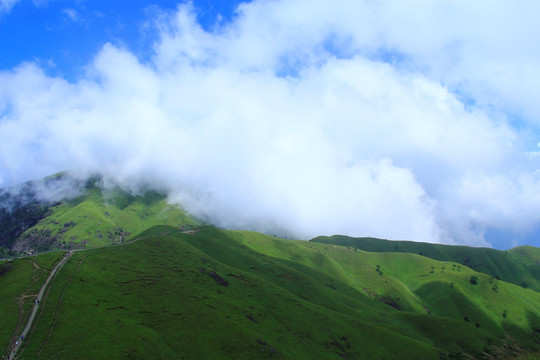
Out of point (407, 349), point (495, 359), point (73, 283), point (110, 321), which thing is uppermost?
point (495, 359)

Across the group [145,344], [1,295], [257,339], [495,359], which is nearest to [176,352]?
[145,344]

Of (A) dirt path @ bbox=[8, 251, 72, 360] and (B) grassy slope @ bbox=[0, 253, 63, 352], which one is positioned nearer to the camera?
(A) dirt path @ bbox=[8, 251, 72, 360]

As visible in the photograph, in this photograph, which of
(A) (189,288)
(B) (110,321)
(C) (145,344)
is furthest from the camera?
(A) (189,288)

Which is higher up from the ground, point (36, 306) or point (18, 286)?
point (18, 286)

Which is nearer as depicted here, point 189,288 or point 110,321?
point 110,321

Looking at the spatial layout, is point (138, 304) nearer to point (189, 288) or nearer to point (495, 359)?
point (189, 288)

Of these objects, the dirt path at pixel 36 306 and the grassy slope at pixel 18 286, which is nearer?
the dirt path at pixel 36 306

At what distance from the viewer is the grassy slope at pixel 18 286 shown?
122 m

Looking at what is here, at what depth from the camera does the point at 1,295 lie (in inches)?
5551

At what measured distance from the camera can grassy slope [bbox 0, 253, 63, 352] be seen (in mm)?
122012

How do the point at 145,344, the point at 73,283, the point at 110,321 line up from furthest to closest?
the point at 73,283
the point at 110,321
the point at 145,344

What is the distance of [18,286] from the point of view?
14788 cm

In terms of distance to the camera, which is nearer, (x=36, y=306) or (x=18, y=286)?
(x=36, y=306)

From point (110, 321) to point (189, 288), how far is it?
56.3 m
